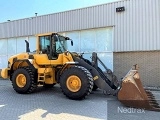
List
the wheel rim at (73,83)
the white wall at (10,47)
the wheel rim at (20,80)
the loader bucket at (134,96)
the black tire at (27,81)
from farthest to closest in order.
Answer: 1. the white wall at (10,47)
2. the wheel rim at (20,80)
3. the black tire at (27,81)
4. the wheel rim at (73,83)
5. the loader bucket at (134,96)

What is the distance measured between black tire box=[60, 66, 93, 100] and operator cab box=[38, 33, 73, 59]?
1.41 metres

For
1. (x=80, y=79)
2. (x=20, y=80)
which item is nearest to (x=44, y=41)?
(x=20, y=80)

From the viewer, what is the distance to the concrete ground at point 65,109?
619 centimetres

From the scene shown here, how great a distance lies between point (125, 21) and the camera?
1246 cm

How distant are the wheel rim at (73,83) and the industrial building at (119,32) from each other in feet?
14.1

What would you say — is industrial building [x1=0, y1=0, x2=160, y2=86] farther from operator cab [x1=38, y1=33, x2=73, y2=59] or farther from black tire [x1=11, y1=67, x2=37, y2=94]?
black tire [x1=11, y1=67, x2=37, y2=94]

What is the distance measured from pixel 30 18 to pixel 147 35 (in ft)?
28.1

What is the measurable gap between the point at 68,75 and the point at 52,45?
1889 mm

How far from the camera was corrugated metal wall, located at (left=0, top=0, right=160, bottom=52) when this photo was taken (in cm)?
1178

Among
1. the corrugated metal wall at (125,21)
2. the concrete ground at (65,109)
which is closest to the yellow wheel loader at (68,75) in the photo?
the concrete ground at (65,109)

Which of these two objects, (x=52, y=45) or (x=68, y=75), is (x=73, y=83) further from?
(x=52, y=45)

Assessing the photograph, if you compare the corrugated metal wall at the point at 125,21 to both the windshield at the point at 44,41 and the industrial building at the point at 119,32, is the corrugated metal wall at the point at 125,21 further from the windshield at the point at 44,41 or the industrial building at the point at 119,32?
the windshield at the point at 44,41

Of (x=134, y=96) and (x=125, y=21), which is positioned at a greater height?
(x=125, y=21)

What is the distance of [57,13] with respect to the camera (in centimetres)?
1480
